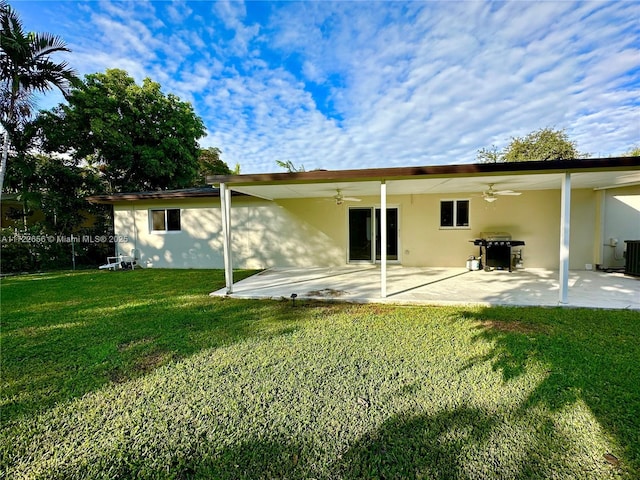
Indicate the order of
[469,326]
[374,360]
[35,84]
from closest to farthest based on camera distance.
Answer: [374,360]
[469,326]
[35,84]

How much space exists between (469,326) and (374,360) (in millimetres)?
1821

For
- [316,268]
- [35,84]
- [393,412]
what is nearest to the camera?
[393,412]

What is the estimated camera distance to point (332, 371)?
2945 millimetres

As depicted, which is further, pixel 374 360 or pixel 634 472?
pixel 374 360

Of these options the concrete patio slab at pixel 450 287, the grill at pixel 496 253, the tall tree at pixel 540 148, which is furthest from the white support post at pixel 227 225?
the tall tree at pixel 540 148

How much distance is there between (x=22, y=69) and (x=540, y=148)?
2759 cm

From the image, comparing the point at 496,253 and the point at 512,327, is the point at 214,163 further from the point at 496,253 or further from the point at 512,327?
the point at 512,327

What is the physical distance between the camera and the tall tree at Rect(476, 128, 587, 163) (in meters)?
19.6

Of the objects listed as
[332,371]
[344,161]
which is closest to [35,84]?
[332,371]

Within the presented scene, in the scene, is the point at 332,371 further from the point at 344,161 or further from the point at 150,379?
the point at 344,161

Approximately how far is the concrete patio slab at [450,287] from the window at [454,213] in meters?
1.45

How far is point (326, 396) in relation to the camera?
2529 mm

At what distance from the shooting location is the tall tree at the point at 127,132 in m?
12.6

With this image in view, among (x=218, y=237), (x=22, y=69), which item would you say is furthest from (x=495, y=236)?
(x=22, y=69)
